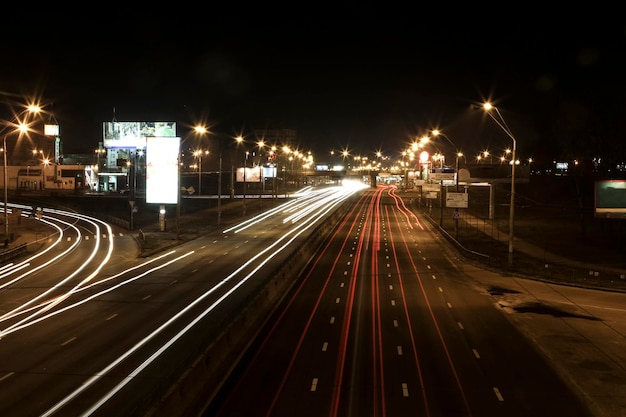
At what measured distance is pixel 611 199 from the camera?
3834 cm

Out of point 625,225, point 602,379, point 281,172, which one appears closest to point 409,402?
point 602,379

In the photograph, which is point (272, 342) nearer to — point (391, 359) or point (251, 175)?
point (391, 359)

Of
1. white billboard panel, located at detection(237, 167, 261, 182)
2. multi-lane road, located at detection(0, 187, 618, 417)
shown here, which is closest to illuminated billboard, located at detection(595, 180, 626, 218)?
multi-lane road, located at detection(0, 187, 618, 417)

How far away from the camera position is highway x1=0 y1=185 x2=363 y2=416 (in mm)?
15094

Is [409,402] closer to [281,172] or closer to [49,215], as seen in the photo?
[49,215]

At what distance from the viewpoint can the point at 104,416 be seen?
1345 cm

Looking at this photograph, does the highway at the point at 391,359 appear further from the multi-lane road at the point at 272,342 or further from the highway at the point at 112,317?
the highway at the point at 112,317

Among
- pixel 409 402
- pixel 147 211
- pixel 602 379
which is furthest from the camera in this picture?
pixel 147 211

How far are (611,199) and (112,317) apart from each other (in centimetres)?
3016

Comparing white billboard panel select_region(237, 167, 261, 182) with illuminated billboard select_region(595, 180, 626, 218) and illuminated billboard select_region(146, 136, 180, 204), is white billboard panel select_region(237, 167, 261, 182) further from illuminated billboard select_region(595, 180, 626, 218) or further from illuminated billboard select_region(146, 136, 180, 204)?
illuminated billboard select_region(595, 180, 626, 218)

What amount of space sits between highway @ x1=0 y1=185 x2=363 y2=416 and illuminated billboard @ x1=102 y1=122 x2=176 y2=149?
67.0 meters

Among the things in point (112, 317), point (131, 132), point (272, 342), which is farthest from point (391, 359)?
point (131, 132)

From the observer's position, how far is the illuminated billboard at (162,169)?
5406 cm

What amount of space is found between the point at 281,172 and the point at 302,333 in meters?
159
